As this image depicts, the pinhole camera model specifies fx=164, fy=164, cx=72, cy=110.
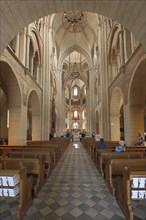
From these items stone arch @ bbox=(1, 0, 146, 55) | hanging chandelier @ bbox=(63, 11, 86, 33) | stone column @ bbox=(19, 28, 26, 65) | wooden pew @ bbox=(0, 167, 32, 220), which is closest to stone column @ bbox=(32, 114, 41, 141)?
stone column @ bbox=(19, 28, 26, 65)

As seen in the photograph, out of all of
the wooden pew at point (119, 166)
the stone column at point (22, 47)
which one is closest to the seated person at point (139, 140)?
the wooden pew at point (119, 166)

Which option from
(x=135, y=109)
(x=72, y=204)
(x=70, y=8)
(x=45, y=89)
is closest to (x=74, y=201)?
(x=72, y=204)

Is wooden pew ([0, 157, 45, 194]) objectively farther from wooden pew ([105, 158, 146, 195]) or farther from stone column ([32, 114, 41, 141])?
stone column ([32, 114, 41, 141])

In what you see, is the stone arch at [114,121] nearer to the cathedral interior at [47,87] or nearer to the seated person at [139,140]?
the cathedral interior at [47,87]

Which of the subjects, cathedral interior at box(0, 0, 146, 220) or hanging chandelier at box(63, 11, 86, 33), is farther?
hanging chandelier at box(63, 11, 86, 33)

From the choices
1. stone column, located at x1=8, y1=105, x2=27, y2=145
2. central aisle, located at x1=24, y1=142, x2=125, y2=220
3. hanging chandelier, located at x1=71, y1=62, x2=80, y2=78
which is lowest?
central aisle, located at x1=24, y1=142, x2=125, y2=220

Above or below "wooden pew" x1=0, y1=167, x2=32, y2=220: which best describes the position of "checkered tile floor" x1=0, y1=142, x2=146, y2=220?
below

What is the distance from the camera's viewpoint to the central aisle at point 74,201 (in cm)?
333

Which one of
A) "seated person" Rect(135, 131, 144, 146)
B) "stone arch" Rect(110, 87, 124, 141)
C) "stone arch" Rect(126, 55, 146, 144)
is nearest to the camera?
"seated person" Rect(135, 131, 144, 146)

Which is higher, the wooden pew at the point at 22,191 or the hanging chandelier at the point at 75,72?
the hanging chandelier at the point at 75,72

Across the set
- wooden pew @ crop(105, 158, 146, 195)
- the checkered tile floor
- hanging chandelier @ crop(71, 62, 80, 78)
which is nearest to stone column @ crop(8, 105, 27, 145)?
the checkered tile floor

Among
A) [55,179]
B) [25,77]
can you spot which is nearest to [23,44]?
[25,77]

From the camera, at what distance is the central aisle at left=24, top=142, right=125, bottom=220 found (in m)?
3.33

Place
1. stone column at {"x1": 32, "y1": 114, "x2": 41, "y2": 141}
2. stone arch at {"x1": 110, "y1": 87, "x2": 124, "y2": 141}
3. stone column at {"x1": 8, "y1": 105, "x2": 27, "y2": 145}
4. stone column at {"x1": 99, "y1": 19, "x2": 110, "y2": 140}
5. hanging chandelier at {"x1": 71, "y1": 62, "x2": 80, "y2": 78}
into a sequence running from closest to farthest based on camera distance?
stone column at {"x1": 8, "y1": 105, "x2": 27, "y2": 145}, stone arch at {"x1": 110, "y1": 87, "x2": 124, "y2": 141}, stone column at {"x1": 99, "y1": 19, "x2": 110, "y2": 140}, stone column at {"x1": 32, "y1": 114, "x2": 41, "y2": 141}, hanging chandelier at {"x1": 71, "y1": 62, "x2": 80, "y2": 78}
